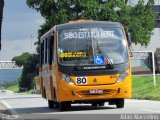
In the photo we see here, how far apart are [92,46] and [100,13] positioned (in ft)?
137

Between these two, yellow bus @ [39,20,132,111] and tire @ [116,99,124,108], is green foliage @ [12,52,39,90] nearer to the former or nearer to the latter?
tire @ [116,99,124,108]

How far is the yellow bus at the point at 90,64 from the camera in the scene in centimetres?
2156

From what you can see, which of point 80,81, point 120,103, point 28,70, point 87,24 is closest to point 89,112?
point 80,81

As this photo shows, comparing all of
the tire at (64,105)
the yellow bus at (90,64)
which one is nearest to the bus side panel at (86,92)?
the yellow bus at (90,64)

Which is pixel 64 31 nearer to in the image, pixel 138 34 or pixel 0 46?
pixel 0 46

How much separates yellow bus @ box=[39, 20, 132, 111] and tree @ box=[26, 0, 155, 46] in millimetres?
38855

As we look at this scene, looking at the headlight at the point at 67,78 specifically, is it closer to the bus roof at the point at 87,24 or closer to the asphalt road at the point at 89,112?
the asphalt road at the point at 89,112

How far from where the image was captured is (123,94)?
2173 cm

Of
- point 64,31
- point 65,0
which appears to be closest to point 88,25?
point 64,31

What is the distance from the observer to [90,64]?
21.9m

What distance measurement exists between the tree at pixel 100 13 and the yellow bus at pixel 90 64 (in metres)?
38.9

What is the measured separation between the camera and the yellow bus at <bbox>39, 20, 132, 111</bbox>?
2156cm

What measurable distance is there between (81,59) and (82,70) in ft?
1.58

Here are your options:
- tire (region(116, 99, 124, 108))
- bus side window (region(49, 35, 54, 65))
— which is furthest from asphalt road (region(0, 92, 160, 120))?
bus side window (region(49, 35, 54, 65))
